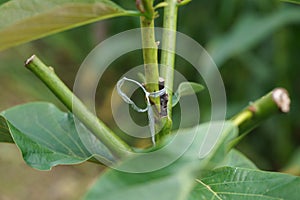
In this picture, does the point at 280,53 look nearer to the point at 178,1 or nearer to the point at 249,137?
the point at 249,137

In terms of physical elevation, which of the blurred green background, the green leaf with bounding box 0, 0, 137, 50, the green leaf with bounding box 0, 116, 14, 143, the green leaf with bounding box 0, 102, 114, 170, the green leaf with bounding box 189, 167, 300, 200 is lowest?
the blurred green background

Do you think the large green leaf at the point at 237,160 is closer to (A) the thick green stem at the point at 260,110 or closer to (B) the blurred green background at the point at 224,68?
(A) the thick green stem at the point at 260,110

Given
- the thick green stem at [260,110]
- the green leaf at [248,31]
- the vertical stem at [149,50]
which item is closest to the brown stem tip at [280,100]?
the thick green stem at [260,110]

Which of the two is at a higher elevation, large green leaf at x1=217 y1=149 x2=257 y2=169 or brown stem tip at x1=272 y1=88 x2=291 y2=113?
brown stem tip at x1=272 y1=88 x2=291 y2=113

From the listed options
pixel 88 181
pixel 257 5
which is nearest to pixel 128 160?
pixel 257 5

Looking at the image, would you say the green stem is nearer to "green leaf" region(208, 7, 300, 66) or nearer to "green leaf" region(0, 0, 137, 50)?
"green leaf" region(0, 0, 137, 50)

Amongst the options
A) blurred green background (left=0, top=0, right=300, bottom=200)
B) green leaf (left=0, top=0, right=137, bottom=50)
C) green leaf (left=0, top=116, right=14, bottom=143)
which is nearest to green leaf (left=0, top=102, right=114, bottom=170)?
green leaf (left=0, top=116, right=14, bottom=143)

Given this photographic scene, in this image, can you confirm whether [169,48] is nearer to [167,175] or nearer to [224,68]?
[167,175]

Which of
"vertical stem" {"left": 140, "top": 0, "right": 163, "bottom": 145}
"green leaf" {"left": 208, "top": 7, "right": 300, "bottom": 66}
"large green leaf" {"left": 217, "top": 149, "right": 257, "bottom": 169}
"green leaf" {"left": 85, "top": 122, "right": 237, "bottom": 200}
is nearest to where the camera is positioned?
"green leaf" {"left": 85, "top": 122, "right": 237, "bottom": 200}
